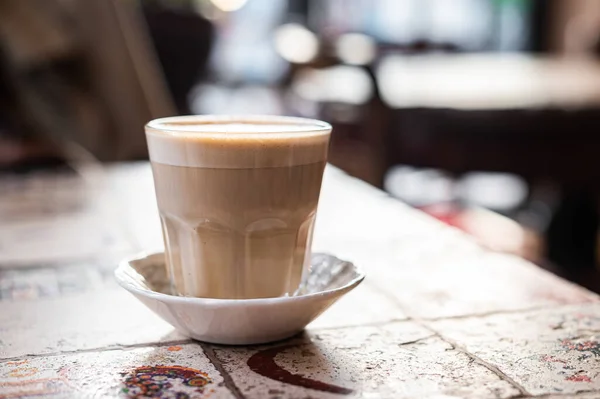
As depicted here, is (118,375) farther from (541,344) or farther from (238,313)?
(541,344)

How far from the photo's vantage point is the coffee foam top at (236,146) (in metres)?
0.53

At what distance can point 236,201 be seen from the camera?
1.78 ft

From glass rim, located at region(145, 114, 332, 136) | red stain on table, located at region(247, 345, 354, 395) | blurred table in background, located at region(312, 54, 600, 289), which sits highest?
glass rim, located at region(145, 114, 332, 136)

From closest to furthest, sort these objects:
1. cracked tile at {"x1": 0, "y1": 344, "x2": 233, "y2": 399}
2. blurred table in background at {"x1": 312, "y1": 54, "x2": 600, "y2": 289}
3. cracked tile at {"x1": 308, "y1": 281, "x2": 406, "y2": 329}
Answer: cracked tile at {"x1": 0, "y1": 344, "x2": 233, "y2": 399}
cracked tile at {"x1": 308, "y1": 281, "x2": 406, "y2": 329}
blurred table in background at {"x1": 312, "y1": 54, "x2": 600, "y2": 289}

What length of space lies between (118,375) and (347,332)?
171 mm

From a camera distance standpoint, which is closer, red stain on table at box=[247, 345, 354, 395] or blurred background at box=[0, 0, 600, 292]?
red stain on table at box=[247, 345, 354, 395]

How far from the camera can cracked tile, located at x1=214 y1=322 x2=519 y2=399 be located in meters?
0.46

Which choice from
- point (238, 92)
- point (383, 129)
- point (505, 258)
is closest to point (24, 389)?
point (505, 258)

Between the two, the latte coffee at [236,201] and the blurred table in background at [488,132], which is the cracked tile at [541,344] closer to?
the latte coffee at [236,201]

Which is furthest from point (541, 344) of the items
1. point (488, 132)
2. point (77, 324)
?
point (488, 132)

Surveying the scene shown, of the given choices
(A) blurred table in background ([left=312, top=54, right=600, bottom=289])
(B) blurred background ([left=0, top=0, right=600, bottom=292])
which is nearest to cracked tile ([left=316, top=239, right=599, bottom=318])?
(B) blurred background ([left=0, top=0, right=600, bottom=292])

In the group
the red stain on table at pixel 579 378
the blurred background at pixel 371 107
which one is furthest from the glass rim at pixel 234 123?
the blurred background at pixel 371 107

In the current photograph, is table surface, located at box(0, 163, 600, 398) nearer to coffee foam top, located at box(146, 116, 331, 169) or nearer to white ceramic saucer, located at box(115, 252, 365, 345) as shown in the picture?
white ceramic saucer, located at box(115, 252, 365, 345)

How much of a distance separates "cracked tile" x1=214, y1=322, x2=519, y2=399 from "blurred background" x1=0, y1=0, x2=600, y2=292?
3.08 feet
